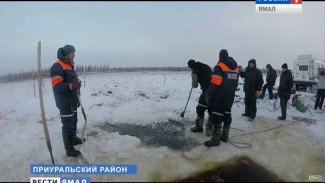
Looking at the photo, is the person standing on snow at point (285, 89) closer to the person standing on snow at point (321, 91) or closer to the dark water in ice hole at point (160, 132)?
the person standing on snow at point (321, 91)

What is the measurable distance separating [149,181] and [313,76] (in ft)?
60.1

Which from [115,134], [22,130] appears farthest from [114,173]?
[22,130]

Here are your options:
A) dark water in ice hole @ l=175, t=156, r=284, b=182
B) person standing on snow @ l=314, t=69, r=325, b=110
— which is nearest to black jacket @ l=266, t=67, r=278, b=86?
person standing on snow @ l=314, t=69, r=325, b=110

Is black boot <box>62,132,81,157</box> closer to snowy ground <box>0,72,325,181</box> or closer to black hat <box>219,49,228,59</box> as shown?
snowy ground <box>0,72,325,181</box>

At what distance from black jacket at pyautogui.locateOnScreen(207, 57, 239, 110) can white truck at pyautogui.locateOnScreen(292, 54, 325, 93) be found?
1482cm

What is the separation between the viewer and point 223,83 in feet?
17.1

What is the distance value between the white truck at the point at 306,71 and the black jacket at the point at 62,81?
17252 millimetres

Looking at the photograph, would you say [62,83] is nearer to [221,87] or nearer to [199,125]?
[221,87]

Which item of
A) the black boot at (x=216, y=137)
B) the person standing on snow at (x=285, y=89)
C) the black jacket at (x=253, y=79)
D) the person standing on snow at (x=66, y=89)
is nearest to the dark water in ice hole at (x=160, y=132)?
the black boot at (x=216, y=137)

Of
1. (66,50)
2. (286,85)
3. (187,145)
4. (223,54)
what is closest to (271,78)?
(286,85)

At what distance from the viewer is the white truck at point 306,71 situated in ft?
59.5

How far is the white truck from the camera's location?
1812 centimetres

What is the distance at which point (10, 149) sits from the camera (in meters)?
4.83

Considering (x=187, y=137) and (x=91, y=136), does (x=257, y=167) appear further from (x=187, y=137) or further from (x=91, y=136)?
(x=91, y=136)
